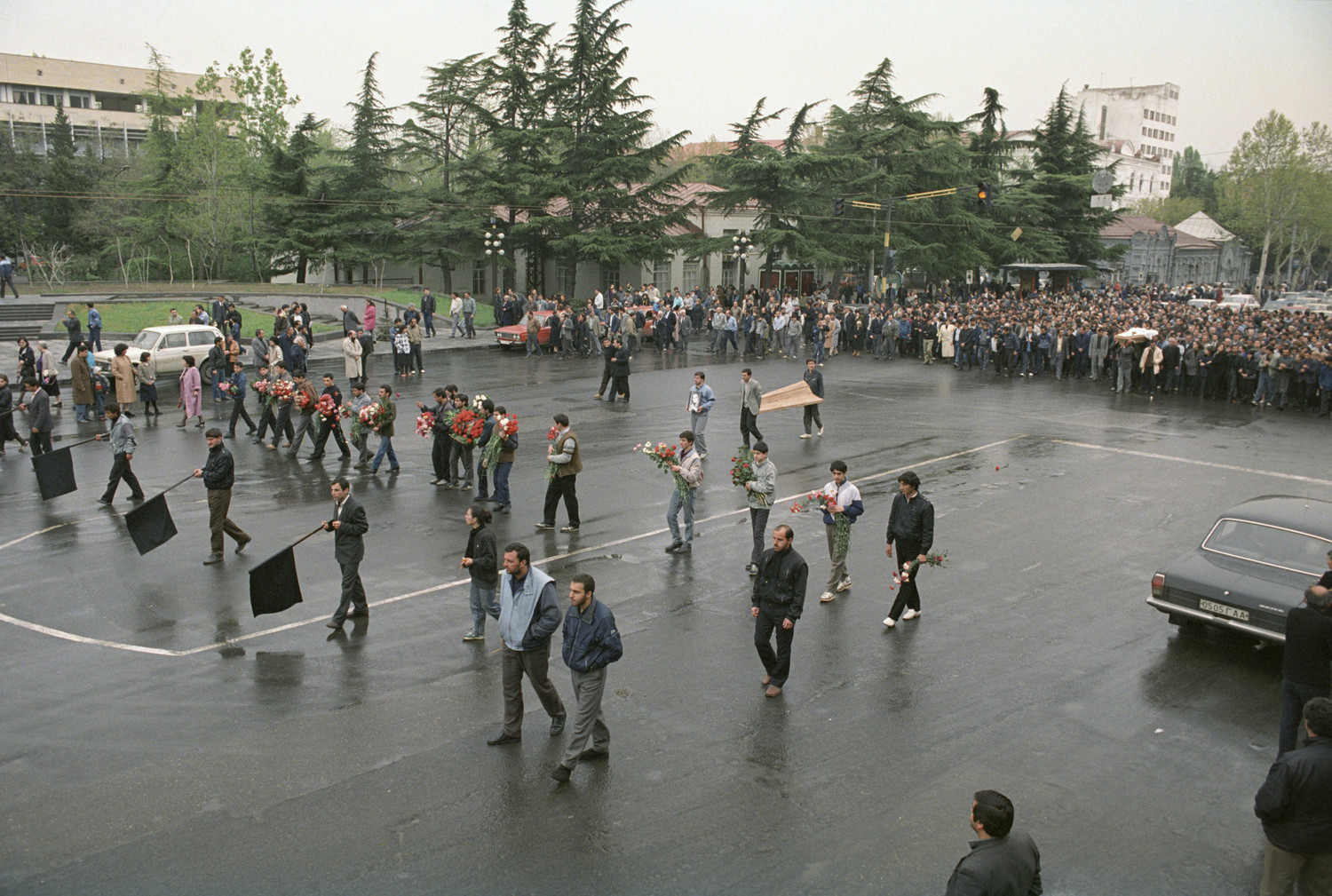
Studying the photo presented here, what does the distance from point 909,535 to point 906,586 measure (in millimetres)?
552

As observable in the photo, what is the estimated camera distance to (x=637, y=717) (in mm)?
8680

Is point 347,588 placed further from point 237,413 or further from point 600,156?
point 600,156

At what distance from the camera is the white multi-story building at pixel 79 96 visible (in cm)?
8950

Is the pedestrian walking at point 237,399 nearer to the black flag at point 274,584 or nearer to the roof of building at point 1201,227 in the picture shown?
the black flag at point 274,584

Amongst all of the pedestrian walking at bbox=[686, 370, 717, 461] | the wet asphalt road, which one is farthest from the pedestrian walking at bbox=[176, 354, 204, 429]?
the pedestrian walking at bbox=[686, 370, 717, 461]

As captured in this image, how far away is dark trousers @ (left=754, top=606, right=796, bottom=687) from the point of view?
891 centimetres

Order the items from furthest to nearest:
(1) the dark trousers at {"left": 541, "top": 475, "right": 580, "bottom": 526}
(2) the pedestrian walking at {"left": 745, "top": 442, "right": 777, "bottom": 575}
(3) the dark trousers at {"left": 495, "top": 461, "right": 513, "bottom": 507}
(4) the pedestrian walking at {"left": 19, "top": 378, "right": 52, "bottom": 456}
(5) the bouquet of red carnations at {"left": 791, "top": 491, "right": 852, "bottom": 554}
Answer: (4) the pedestrian walking at {"left": 19, "top": 378, "right": 52, "bottom": 456}, (3) the dark trousers at {"left": 495, "top": 461, "right": 513, "bottom": 507}, (1) the dark trousers at {"left": 541, "top": 475, "right": 580, "bottom": 526}, (2) the pedestrian walking at {"left": 745, "top": 442, "right": 777, "bottom": 575}, (5) the bouquet of red carnations at {"left": 791, "top": 491, "right": 852, "bottom": 554}

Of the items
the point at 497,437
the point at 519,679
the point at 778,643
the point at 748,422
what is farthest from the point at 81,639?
the point at 748,422

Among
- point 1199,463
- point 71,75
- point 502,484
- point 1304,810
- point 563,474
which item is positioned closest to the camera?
point 1304,810

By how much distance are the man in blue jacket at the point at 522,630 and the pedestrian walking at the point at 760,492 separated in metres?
4.63

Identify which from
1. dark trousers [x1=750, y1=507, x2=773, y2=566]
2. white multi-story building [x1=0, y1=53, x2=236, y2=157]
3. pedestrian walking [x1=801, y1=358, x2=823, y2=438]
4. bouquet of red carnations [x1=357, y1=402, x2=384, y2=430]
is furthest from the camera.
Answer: white multi-story building [x1=0, y1=53, x2=236, y2=157]

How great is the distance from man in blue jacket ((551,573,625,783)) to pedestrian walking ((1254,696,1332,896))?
4.38m

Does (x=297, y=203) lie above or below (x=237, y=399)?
above

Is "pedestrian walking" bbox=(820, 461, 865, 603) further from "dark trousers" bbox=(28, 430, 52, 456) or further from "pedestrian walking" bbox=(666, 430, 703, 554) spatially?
"dark trousers" bbox=(28, 430, 52, 456)
